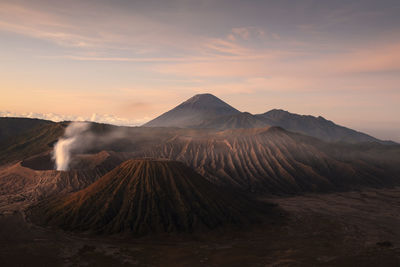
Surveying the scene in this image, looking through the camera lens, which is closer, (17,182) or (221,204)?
(221,204)

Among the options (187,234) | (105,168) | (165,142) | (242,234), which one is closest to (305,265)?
(242,234)

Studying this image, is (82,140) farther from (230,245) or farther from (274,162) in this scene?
(230,245)

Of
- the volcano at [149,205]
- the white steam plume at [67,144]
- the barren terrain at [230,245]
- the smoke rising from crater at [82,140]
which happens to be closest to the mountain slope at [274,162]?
the smoke rising from crater at [82,140]

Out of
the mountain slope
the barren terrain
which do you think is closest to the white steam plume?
the mountain slope

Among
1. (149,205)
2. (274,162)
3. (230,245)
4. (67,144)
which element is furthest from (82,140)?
Answer: (230,245)

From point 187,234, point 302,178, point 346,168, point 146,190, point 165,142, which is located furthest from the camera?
point 165,142

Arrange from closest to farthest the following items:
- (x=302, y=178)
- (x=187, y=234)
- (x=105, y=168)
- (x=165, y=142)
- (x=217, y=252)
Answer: (x=217, y=252) < (x=187, y=234) < (x=105, y=168) < (x=302, y=178) < (x=165, y=142)

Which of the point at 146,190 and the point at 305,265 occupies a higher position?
the point at 146,190

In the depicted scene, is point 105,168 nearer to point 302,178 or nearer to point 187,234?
point 187,234
